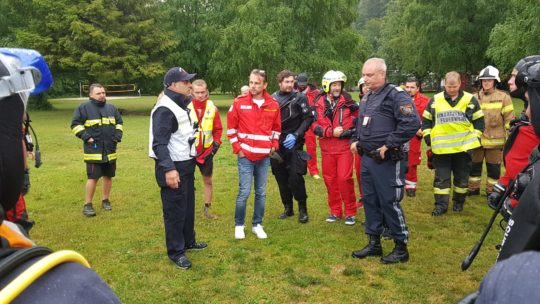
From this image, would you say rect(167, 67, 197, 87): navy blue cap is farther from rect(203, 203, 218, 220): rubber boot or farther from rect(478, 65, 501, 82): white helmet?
rect(478, 65, 501, 82): white helmet

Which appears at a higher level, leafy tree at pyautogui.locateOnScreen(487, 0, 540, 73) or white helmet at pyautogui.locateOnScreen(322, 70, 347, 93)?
leafy tree at pyautogui.locateOnScreen(487, 0, 540, 73)

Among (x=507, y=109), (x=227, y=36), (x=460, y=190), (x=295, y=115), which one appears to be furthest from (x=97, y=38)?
(x=460, y=190)

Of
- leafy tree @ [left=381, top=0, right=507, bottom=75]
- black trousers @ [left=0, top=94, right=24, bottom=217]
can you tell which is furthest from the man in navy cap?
leafy tree @ [left=381, top=0, right=507, bottom=75]

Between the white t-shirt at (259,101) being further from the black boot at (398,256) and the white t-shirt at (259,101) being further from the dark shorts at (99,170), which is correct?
the dark shorts at (99,170)

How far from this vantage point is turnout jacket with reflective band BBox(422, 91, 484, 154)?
6770 mm

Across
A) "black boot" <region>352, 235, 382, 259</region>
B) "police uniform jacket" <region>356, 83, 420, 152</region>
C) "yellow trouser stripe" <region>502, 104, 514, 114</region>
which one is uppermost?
"police uniform jacket" <region>356, 83, 420, 152</region>

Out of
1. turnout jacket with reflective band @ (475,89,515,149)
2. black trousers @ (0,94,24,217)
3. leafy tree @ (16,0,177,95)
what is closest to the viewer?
black trousers @ (0,94,24,217)

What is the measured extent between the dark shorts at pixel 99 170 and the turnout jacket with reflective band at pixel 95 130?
4.2 inches

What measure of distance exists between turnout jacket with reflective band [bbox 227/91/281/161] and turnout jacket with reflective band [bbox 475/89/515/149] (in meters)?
3.94

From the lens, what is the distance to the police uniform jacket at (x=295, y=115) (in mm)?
6621

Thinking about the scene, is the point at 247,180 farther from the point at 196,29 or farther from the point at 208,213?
the point at 196,29

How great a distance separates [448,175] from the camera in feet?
23.0

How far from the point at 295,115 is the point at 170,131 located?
7.79ft

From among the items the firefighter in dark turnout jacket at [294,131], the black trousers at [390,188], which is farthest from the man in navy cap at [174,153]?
the black trousers at [390,188]
